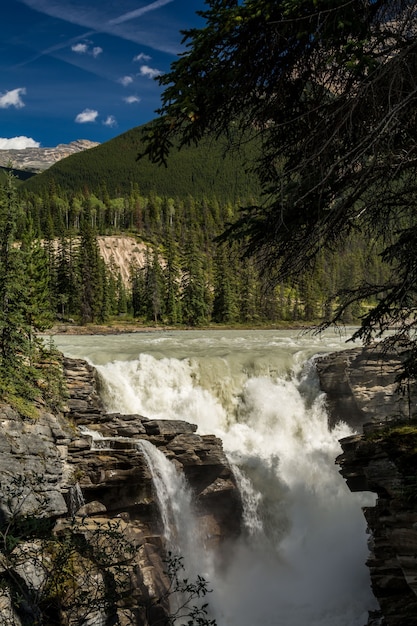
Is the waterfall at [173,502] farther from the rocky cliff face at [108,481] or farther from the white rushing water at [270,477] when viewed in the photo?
the rocky cliff face at [108,481]

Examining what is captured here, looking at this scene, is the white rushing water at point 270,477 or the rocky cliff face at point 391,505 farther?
the white rushing water at point 270,477

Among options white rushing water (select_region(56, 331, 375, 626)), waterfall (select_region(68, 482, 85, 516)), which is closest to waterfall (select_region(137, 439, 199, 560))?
white rushing water (select_region(56, 331, 375, 626))

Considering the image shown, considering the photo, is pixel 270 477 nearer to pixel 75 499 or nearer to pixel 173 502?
pixel 173 502

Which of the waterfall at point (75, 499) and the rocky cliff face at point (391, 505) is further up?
the rocky cliff face at point (391, 505)

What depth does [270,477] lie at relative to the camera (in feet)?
71.5

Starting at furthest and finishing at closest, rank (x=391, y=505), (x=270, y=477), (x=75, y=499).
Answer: (x=270, y=477) < (x=75, y=499) < (x=391, y=505)

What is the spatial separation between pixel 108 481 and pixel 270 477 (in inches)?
354

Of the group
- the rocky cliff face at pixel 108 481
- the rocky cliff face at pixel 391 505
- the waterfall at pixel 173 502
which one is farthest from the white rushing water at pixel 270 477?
the rocky cliff face at pixel 391 505

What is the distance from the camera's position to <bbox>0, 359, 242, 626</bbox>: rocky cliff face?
12141mm

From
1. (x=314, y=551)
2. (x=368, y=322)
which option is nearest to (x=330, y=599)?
(x=314, y=551)

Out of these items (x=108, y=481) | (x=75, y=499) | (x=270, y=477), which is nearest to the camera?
(x=75, y=499)

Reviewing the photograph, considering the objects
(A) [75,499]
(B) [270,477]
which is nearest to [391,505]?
(A) [75,499]

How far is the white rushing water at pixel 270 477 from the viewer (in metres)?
16.6

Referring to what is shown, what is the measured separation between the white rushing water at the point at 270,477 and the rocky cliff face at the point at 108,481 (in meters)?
0.92
